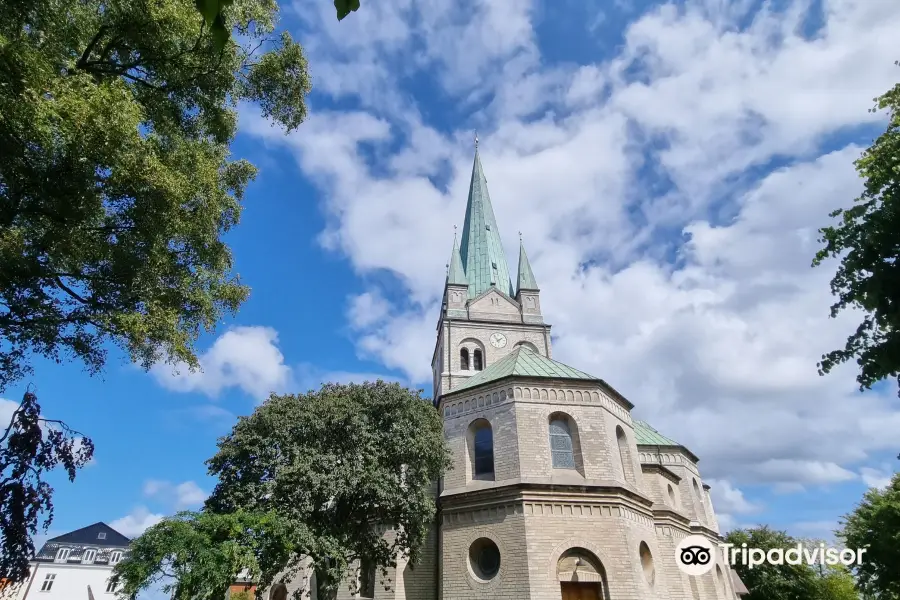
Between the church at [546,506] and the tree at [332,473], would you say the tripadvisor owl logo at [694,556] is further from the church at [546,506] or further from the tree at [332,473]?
the tree at [332,473]

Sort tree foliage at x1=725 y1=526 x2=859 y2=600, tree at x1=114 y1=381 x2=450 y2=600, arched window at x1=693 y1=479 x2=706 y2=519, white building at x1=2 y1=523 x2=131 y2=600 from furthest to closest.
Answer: white building at x1=2 y1=523 x2=131 y2=600 < tree foliage at x1=725 y1=526 x2=859 y2=600 < arched window at x1=693 y1=479 x2=706 y2=519 < tree at x1=114 y1=381 x2=450 y2=600

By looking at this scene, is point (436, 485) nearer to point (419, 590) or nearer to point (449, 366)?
point (419, 590)

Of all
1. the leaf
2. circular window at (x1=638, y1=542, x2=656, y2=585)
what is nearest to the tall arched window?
circular window at (x1=638, y1=542, x2=656, y2=585)

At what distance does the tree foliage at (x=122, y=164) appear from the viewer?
7348mm

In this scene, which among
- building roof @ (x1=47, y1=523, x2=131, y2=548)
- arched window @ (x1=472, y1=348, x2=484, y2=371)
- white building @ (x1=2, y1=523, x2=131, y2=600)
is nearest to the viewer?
arched window @ (x1=472, y1=348, x2=484, y2=371)

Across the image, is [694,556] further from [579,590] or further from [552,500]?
[552,500]

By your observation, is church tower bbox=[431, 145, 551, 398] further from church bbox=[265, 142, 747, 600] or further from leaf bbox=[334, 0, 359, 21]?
leaf bbox=[334, 0, 359, 21]

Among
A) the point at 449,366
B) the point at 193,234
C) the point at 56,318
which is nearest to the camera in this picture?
the point at 56,318

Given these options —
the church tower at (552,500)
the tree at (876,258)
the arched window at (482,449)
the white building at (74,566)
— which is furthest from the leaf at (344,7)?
the white building at (74,566)

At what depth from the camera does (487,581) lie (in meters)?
17.3

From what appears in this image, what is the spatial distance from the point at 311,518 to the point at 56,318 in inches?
432

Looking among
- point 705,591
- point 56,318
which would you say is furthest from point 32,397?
point 705,591

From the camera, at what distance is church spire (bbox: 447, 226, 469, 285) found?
38.7m

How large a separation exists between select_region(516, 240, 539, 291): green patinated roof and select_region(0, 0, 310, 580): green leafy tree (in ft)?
98.7
